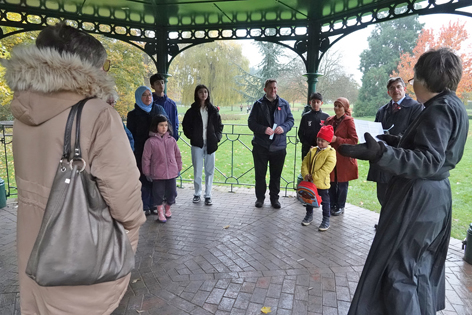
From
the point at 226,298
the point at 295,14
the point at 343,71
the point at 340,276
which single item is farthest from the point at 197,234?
the point at 343,71

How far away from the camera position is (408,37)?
16906mm

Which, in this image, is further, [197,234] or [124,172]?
[197,234]

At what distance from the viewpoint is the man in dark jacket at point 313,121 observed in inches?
201

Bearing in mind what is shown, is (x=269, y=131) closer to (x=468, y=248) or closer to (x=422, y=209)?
(x=468, y=248)

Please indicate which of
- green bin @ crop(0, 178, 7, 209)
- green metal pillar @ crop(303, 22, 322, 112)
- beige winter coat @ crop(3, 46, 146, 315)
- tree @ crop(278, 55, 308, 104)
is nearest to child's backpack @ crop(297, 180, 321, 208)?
green metal pillar @ crop(303, 22, 322, 112)

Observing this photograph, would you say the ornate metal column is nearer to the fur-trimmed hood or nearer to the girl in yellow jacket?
the girl in yellow jacket

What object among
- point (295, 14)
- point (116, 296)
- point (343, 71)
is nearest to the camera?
point (116, 296)

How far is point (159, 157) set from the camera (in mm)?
4426

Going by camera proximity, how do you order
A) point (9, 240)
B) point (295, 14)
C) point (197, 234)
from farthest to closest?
point (295, 14), point (197, 234), point (9, 240)

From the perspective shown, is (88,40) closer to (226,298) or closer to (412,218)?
(412,218)

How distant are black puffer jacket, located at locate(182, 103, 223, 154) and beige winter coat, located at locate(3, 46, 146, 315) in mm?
3658

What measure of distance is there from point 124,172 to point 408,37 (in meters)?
19.5

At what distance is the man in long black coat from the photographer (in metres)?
1.69

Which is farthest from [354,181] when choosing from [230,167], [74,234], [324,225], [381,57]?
[381,57]
